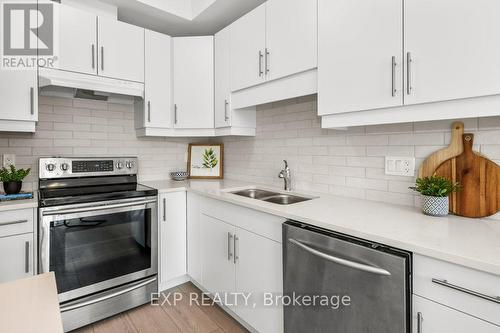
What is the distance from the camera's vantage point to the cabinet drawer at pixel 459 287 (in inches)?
32.4

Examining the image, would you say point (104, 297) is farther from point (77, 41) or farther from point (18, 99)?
point (77, 41)

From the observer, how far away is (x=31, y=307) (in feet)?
2.39

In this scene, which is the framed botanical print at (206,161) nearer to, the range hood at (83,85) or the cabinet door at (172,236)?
the cabinet door at (172,236)

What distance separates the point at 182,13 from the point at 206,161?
1.49m

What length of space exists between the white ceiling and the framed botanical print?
1.25 metres

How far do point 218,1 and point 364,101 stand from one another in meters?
1.61

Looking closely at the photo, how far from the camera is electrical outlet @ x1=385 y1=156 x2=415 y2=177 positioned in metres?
1.56

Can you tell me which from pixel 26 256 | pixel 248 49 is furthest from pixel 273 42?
pixel 26 256

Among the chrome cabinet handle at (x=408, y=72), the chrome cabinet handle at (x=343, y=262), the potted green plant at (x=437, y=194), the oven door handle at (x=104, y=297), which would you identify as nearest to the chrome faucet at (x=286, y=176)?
the chrome cabinet handle at (x=343, y=262)

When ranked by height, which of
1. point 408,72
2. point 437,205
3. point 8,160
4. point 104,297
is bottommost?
point 104,297

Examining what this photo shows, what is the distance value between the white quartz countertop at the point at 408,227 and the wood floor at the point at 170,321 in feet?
3.06

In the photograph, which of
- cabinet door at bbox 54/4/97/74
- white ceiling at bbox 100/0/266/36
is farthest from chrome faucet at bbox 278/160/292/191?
cabinet door at bbox 54/4/97/74

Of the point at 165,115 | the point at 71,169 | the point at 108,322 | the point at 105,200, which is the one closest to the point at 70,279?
the point at 108,322

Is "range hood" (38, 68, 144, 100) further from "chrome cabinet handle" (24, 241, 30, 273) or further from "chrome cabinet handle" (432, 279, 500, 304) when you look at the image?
"chrome cabinet handle" (432, 279, 500, 304)
